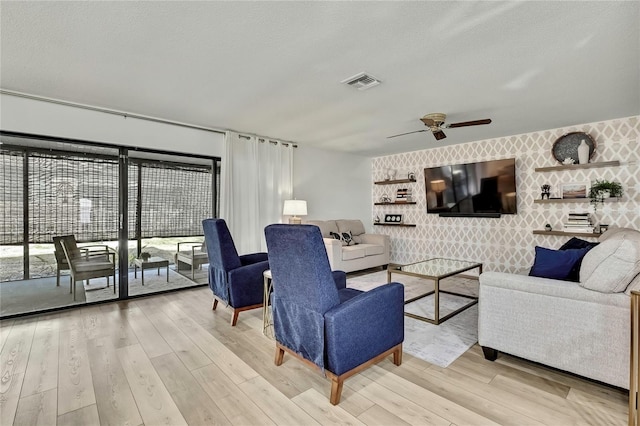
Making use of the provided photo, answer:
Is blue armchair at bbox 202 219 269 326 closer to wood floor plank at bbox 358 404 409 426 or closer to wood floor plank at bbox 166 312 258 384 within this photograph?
wood floor plank at bbox 166 312 258 384

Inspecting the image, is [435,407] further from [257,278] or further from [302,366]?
[257,278]

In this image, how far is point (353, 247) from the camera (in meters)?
5.62

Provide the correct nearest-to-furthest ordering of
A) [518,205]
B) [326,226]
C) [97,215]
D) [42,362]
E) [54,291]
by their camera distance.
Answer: [42,362], [54,291], [97,215], [518,205], [326,226]

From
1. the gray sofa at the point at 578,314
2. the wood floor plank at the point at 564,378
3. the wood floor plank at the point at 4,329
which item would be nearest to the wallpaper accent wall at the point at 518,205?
the gray sofa at the point at 578,314

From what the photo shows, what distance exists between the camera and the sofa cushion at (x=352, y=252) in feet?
17.3

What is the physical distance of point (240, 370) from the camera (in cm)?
234

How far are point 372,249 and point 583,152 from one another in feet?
11.2

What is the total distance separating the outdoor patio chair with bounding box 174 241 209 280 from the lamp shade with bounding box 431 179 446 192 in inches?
170

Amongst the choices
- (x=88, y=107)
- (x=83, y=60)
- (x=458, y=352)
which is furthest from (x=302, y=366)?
(x=88, y=107)

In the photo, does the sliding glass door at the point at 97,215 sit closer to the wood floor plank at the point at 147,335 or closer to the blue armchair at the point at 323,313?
the wood floor plank at the point at 147,335

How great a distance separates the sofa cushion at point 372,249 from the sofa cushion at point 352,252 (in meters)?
0.10

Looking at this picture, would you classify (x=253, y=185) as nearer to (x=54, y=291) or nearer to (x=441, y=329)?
(x=54, y=291)

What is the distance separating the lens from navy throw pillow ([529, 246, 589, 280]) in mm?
2291

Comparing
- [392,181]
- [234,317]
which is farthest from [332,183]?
[234,317]
